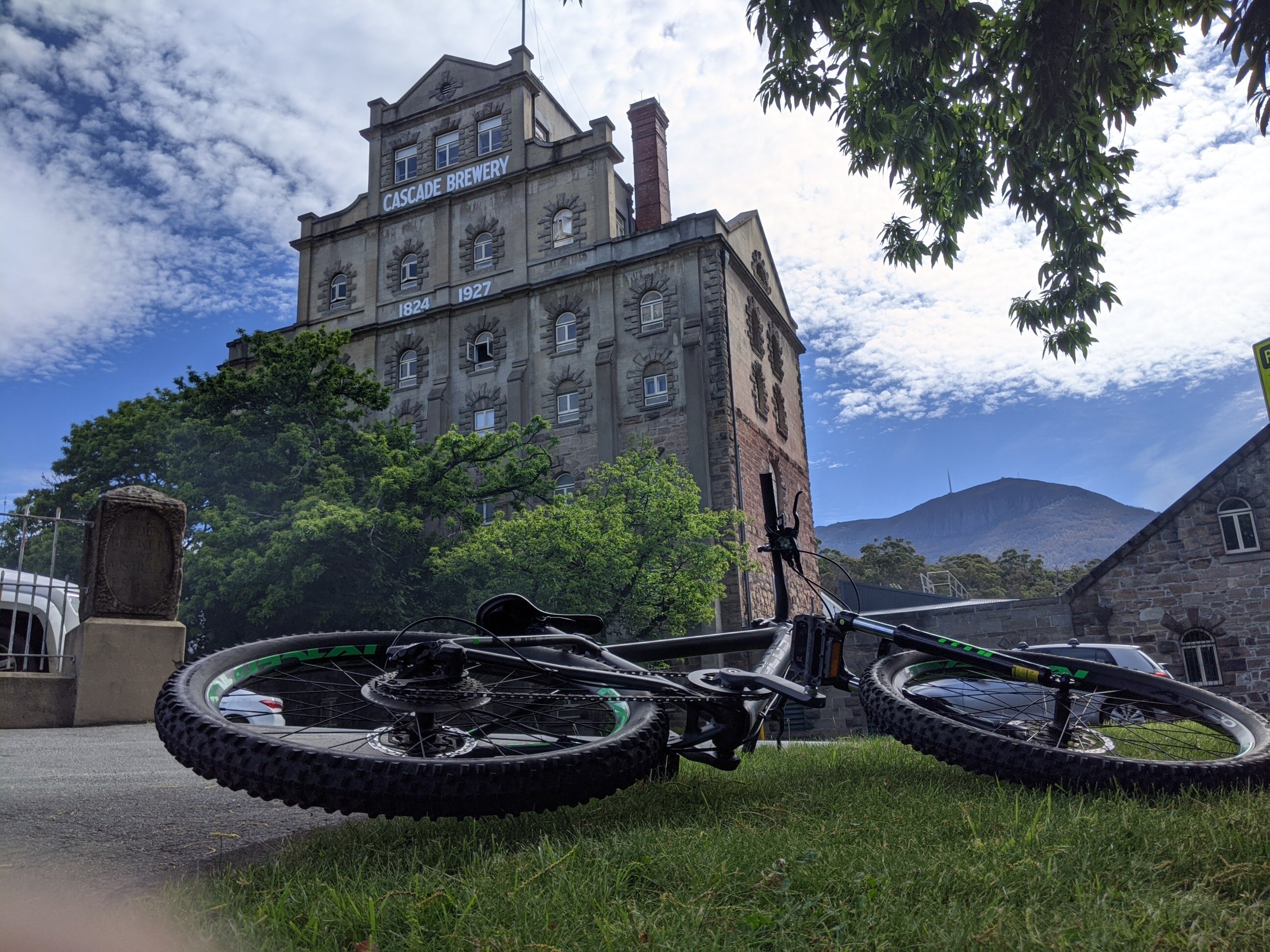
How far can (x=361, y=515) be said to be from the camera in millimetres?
20078

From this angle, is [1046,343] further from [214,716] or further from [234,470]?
[234,470]

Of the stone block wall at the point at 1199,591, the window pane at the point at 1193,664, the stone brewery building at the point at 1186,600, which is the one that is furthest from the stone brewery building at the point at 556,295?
the window pane at the point at 1193,664

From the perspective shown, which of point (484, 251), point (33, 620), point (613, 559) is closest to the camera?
point (33, 620)

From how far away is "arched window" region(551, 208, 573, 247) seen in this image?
3023 centimetres

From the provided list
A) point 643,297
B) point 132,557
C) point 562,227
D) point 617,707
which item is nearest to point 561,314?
point 643,297

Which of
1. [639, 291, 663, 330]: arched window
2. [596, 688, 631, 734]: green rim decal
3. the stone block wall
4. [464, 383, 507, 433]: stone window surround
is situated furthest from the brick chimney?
[596, 688, 631, 734]: green rim decal

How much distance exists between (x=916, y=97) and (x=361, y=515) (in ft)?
54.6

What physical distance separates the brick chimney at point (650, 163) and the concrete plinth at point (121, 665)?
24.0 meters

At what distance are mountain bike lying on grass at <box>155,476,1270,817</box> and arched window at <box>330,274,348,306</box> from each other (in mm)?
32125

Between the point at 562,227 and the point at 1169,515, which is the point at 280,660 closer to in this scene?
the point at 1169,515

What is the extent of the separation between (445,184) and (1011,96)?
29711 millimetres

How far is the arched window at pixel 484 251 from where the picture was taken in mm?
31312

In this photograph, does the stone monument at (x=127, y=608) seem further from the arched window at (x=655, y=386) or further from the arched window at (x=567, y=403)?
the arched window at (x=567, y=403)

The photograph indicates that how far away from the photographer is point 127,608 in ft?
28.5
